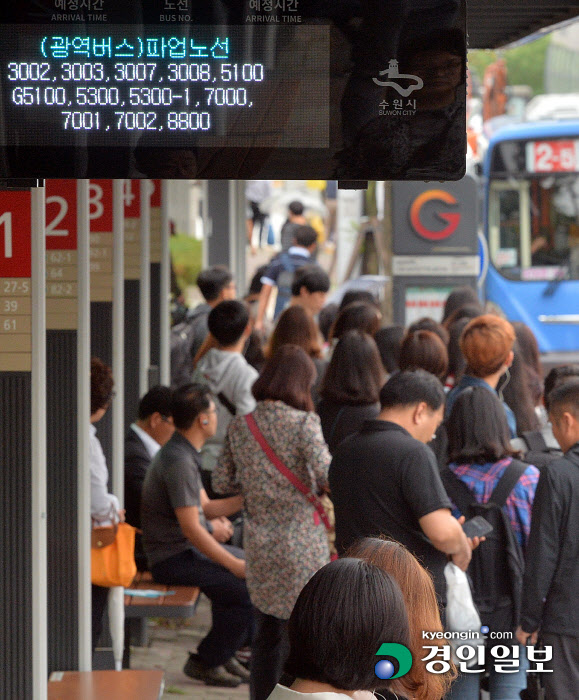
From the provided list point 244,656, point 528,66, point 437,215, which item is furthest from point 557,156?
point 528,66

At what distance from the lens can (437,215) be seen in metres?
11.8

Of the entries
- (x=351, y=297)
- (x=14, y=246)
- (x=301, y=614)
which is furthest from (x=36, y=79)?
(x=351, y=297)

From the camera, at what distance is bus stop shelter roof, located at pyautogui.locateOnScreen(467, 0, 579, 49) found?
4.60 m

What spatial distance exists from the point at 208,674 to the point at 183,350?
10.4 feet

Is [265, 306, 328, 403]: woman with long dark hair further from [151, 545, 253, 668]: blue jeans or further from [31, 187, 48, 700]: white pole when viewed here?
[31, 187, 48, 700]: white pole

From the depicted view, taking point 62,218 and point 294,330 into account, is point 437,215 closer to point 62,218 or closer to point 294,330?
point 294,330

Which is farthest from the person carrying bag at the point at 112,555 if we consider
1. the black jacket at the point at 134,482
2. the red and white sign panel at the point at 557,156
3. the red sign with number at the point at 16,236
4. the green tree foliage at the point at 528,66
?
the green tree foliage at the point at 528,66

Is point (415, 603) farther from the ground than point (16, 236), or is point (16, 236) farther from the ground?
point (16, 236)

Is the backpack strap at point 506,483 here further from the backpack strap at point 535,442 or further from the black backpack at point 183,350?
the black backpack at point 183,350

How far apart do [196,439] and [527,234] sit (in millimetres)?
9838

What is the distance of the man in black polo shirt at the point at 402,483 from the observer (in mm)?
4352

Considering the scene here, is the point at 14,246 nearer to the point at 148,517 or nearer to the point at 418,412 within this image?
A: the point at 418,412

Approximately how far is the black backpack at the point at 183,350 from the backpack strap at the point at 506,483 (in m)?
4.54

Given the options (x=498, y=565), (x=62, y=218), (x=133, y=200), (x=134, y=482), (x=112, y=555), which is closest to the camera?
(x=498, y=565)
